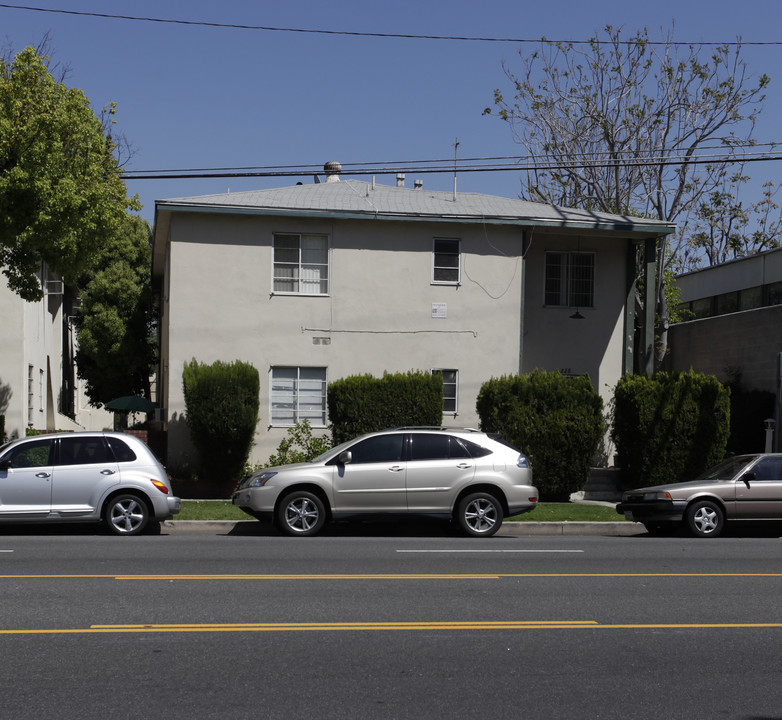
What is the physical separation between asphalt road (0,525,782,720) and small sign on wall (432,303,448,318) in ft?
37.0

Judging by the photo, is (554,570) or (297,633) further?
(554,570)

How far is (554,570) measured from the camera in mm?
11523

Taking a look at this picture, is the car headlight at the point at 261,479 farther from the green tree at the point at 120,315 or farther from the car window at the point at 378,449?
the green tree at the point at 120,315

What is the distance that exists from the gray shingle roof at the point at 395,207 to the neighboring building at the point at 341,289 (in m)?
0.05

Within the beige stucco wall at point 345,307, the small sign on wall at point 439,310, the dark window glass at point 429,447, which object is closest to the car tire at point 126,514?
the dark window glass at point 429,447

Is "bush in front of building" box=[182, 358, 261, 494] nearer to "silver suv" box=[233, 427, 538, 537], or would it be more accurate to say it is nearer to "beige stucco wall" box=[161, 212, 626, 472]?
"beige stucco wall" box=[161, 212, 626, 472]

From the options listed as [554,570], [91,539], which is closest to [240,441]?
[91,539]

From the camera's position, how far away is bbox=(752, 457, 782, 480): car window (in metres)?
16.4

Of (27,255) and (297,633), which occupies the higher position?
(27,255)

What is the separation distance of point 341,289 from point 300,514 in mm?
9237

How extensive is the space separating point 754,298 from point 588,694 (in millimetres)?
25796

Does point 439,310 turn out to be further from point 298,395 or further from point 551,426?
point 551,426

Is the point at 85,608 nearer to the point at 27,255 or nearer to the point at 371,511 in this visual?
the point at 371,511

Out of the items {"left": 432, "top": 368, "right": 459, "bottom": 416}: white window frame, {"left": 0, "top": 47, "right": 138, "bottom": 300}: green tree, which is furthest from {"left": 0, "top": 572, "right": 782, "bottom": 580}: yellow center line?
{"left": 432, "top": 368, "right": 459, "bottom": 416}: white window frame
